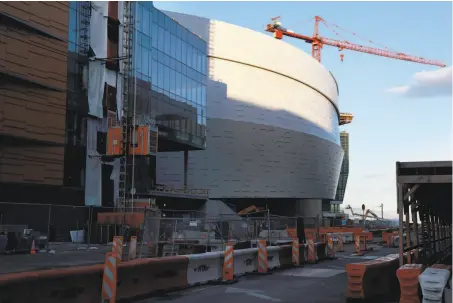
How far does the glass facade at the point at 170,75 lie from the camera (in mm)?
43938

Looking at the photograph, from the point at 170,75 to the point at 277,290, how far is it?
3823 centimetres

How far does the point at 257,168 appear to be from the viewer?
71500 mm

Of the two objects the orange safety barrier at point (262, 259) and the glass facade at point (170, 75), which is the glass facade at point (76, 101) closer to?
the glass facade at point (170, 75)

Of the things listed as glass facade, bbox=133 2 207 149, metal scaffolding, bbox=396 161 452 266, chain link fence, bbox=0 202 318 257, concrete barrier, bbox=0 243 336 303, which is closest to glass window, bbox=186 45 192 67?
glass facade, bbox=133 2 207 149

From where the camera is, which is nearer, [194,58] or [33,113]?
[33,113]

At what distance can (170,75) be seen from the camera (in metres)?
48.4

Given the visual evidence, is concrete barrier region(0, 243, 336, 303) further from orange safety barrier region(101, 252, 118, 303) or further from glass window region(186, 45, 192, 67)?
glass window region(186, 45, 192, 67)

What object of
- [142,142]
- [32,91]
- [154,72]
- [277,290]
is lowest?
[277,290]

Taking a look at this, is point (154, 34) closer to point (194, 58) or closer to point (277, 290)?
point (194, 58)

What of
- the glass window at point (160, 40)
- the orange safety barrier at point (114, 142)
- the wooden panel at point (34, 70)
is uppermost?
the glass window at point (160, 40)

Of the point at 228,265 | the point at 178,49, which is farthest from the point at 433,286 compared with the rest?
the point at 178,49

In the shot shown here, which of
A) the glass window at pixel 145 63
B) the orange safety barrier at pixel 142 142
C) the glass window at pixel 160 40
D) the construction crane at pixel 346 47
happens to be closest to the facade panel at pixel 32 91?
the orange safety barrier at pixel 142 142

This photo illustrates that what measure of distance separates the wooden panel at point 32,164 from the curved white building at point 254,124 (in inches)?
1224

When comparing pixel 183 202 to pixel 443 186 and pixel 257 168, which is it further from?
pixel 443 186
